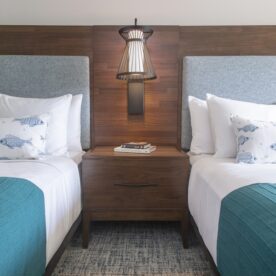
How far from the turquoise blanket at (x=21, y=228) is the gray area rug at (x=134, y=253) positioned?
0.49m

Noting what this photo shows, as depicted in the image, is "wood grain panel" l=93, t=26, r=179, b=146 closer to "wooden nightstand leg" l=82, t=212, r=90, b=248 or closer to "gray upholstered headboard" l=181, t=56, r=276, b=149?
"gray upholstered headboard" l=181, t=56, r=276, b=149

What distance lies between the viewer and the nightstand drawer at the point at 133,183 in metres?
1.79

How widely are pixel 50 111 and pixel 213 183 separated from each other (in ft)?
3.73

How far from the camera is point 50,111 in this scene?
1.91 meters

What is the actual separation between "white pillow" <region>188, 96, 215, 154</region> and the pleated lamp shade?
383 mm

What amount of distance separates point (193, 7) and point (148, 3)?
351 mm

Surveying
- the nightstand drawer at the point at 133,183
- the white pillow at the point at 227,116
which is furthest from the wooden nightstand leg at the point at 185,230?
the white pillow at the point at 227,116

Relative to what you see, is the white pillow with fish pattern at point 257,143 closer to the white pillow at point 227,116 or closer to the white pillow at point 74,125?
the white pillow at point 227,116

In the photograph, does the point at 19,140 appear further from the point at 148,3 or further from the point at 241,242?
the point at 148,3

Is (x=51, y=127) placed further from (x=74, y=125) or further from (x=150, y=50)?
(x=150, y=50)

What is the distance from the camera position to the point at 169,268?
1.60 m

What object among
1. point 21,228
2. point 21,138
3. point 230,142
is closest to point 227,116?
point 230,142

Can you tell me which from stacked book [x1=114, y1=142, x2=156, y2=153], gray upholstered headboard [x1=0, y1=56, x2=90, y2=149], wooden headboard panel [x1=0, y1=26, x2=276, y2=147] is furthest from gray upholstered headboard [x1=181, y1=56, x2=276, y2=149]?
gray upholstered headboard [x1=0, y1=56, x2=90, y2=149]

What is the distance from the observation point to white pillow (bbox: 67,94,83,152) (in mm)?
2098
